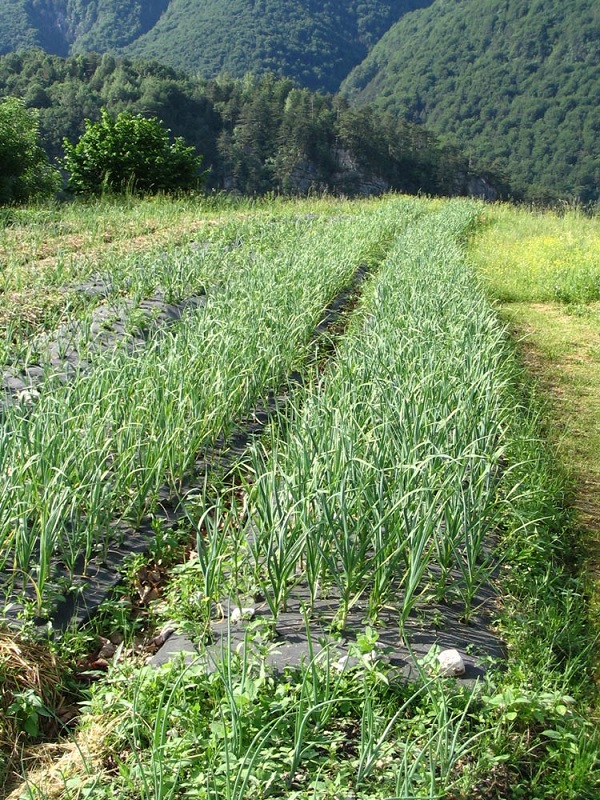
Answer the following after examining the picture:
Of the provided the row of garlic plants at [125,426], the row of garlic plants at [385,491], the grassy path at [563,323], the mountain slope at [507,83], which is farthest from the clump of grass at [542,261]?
the mountain slope at [507,83]

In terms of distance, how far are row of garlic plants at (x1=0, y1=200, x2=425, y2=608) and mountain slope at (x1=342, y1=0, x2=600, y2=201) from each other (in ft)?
103

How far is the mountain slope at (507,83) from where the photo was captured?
4395 cm

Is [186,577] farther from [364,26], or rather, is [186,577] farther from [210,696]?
[364,26]

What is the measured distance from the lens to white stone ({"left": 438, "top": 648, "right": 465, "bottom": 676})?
198 centimetres

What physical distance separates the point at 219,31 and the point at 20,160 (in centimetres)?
7465

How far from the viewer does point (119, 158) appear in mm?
13664

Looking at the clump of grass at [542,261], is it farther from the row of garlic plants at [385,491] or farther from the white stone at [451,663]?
the white stone at [451,663]

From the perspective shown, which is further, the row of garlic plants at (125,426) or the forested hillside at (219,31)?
the forested hillside at (219,31)

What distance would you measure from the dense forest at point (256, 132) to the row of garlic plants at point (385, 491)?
1050 inches

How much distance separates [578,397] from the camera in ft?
17.0

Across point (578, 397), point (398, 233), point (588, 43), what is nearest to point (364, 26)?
point (588, 43)

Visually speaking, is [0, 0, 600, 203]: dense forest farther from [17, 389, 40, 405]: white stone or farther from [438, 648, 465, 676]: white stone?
[438, 648, 465, 676]: white stone

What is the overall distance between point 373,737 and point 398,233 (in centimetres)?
1069

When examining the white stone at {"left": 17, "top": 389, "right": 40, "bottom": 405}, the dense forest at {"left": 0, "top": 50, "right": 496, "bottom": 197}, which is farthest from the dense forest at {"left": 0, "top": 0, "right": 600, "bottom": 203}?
the white stone at {"left": 17, "top": 389, "right": 40, "bottom": 405}
